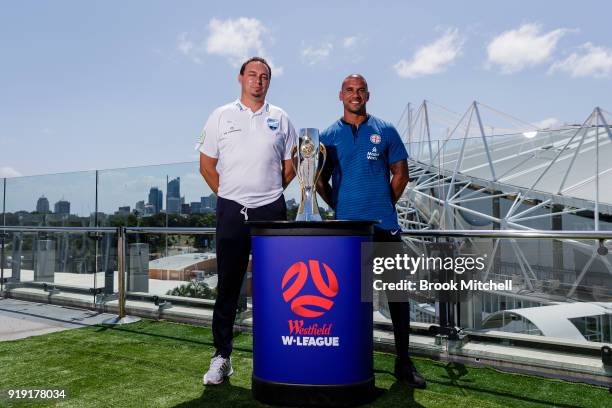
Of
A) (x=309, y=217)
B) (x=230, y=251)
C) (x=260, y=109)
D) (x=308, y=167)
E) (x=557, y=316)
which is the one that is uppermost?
(x=260, y=109)

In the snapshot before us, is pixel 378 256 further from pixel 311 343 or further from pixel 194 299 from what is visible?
pixel 194 299

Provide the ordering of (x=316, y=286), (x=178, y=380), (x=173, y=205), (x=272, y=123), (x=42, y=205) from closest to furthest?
(x=316, y=286) → (x=272, y=123) → (x=178, y=380) → (x=173, y=205) → (x=42, y=205)

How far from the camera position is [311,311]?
2172 mm

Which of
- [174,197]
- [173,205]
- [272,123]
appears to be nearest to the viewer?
[272,123]

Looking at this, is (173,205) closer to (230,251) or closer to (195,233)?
(195,233)

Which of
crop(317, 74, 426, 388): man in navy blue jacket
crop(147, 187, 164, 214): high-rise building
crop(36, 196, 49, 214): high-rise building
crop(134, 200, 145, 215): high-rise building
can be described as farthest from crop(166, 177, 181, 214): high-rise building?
crop(317, 74, 426, 388): man in navy blue jacket

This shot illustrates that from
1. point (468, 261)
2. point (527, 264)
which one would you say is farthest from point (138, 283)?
point (527, 264)

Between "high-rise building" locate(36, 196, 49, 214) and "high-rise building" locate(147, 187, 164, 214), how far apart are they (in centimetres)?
174

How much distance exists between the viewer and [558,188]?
18703 mm

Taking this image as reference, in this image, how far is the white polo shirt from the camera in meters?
2.66

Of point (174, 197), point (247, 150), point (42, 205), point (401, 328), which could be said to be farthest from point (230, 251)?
point (42, 205)

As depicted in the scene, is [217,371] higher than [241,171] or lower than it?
lower

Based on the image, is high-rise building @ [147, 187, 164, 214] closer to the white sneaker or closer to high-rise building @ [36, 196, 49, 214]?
high-rise building @ [36, 196, 49, 214]

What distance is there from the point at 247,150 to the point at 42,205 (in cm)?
716
